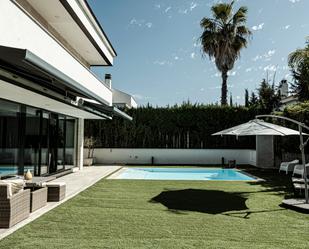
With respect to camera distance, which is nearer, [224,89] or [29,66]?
[29,66]

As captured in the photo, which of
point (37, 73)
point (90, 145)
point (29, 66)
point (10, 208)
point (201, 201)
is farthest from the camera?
point (90, 145)

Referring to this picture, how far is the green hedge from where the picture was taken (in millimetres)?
29094

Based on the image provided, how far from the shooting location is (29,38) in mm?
10016

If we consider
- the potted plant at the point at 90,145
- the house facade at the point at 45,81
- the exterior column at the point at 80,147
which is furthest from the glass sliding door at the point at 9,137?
the potted plant at the point at 90,145

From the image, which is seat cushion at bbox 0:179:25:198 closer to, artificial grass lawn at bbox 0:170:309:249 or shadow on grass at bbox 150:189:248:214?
artificial grass lawn at bbox 0:170:309:249

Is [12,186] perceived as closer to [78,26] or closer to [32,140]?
[32,140]

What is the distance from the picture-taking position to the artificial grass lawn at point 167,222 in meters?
7.22

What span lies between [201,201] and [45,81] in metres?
6.53

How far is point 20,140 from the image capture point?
14.2m

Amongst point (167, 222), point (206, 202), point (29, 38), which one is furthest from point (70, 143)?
point (167, 222)

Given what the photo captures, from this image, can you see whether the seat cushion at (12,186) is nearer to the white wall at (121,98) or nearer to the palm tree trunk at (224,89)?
the palm tree trunk at (224,89)

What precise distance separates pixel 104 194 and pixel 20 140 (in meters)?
4.32

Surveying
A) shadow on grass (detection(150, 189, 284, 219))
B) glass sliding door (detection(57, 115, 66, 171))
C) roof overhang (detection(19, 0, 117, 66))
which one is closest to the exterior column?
glass sliding door (detection(57, 115, 66, 171))

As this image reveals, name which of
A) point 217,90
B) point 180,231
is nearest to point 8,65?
point 180,231
